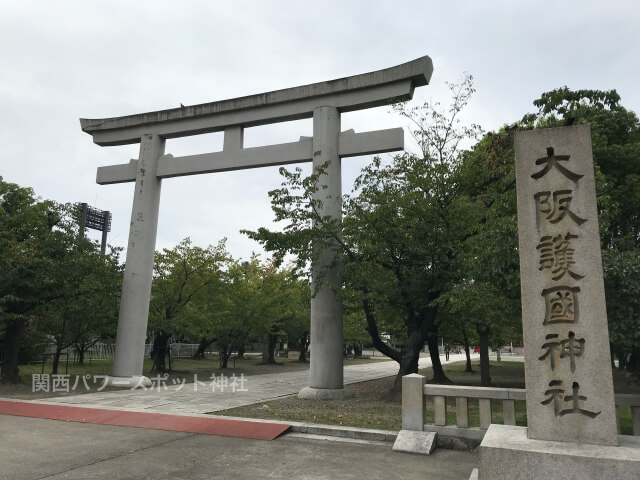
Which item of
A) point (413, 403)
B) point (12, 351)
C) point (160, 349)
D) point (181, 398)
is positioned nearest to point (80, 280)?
point (12, 351)

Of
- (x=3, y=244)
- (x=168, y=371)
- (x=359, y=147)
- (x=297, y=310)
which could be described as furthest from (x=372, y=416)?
(x=297, y=310)

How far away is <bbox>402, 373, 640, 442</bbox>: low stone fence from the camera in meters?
7.01

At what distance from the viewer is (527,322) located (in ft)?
16.2

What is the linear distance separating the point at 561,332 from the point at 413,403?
11.4ft

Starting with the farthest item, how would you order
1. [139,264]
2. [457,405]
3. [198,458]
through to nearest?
[139,264], [457,405], [198,458]

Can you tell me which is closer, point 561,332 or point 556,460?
point 556,460

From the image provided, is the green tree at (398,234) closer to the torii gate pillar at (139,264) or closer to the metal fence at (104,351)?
the torii gate pillar at (139,264)

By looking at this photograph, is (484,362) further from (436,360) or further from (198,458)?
(198,458)

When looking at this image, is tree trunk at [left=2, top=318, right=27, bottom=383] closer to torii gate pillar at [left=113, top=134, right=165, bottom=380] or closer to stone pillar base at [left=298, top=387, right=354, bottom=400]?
torii gate pillar at [left=113, top=134, right=165, bottom=380]

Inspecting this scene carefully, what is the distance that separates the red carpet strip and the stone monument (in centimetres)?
462

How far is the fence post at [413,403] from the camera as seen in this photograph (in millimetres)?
7555

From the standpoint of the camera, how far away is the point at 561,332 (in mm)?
4762

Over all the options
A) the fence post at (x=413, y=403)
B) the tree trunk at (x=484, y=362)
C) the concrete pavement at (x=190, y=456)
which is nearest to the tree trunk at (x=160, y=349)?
the concrete pavement at (x=190, y=456)

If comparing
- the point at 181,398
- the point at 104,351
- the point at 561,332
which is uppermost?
the point at 561,332
